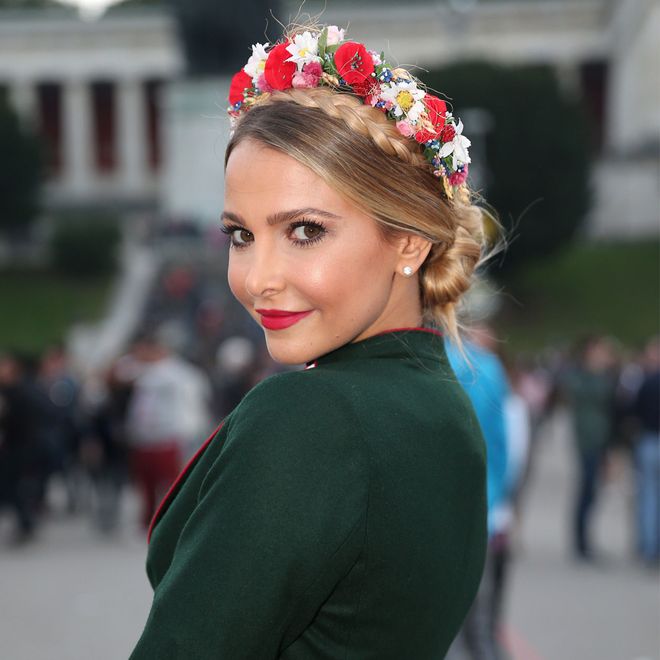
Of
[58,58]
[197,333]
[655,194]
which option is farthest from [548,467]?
[58,58]

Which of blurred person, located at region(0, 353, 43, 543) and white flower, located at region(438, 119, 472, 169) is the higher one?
white flower, located at region(438, 119, 472, 169)

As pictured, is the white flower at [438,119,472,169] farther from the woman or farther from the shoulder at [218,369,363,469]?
the shoulder at [218,369,363,469]

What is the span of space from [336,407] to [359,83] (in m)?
0.56

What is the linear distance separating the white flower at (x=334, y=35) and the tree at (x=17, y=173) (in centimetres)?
4729

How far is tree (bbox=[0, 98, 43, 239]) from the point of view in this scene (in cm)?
4791

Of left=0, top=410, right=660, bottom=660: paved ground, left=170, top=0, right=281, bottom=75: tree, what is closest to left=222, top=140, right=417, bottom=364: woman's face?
left=0, top=410, right=660, bottom=660: paved ground

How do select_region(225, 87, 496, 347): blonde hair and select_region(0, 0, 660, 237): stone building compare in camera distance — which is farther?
A: select_region(0, 0, 660, 237): stone building

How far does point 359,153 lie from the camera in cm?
185

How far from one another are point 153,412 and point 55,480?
6.32 metres

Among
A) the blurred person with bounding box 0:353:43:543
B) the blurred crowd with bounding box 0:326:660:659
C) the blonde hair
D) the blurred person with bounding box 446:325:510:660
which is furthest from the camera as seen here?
the blurred person with bounding box 0:353:43:543

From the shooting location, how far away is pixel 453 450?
192cm

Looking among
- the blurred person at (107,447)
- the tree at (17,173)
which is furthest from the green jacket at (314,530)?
the tree at (17,173)

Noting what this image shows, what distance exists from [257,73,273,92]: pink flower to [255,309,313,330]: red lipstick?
1.16ft

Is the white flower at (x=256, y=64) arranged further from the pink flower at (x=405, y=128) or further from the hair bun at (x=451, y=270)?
the hair bun at (x=451, y=270)
